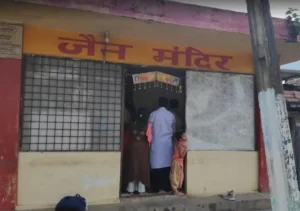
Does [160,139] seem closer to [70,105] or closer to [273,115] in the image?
[70,105]

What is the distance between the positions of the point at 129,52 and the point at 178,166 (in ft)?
7.21

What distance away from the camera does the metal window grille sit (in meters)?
5.57

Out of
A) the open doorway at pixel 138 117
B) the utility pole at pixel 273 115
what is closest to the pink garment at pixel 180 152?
the open doorway at pixel 138 117

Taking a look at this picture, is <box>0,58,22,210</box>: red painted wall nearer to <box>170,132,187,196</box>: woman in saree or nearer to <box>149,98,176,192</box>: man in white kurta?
<box>149,98,176,192</box>: man in white kurta

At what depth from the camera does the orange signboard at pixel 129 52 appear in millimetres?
5582

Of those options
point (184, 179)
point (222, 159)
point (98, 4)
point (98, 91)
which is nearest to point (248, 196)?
point (222, 159)

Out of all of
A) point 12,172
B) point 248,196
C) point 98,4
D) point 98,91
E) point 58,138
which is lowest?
point 248,196

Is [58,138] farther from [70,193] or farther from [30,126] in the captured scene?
[70,193]

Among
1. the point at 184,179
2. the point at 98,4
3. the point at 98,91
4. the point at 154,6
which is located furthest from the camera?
the point at 184,179

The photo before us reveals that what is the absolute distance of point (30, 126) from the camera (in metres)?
5.55

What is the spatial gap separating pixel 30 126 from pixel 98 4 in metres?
2.18

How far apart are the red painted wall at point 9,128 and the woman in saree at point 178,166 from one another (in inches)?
105

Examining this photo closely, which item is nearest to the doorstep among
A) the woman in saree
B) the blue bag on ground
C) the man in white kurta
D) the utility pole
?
the woman in saree

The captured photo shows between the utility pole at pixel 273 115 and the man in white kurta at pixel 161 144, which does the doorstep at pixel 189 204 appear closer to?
the man in white kurta at pixel 161 144
